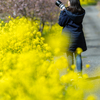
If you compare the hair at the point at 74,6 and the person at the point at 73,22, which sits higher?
the hair at the point at 74,6

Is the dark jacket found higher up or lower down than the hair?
lower down

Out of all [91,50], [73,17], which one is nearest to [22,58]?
[73,17]

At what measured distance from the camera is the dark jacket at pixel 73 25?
4354 millimetres

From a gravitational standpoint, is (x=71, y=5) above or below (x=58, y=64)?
above

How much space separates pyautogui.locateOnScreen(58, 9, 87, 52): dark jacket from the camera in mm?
4354

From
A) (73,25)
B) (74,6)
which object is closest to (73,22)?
(73,25)

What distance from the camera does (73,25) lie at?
4.44 meters

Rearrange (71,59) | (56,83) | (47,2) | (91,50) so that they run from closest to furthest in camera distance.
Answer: (56,83) → (71,59) → (91,50) → (47,2)

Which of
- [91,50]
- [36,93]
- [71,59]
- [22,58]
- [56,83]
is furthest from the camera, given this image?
[91,50]

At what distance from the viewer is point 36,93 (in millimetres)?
2100

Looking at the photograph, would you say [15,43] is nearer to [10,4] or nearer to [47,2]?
[10,4]

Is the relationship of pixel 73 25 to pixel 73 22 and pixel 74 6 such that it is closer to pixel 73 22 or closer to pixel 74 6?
pixel 73 22

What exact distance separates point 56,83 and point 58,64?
→ 0.34 metres

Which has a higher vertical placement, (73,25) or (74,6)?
(74,6)
